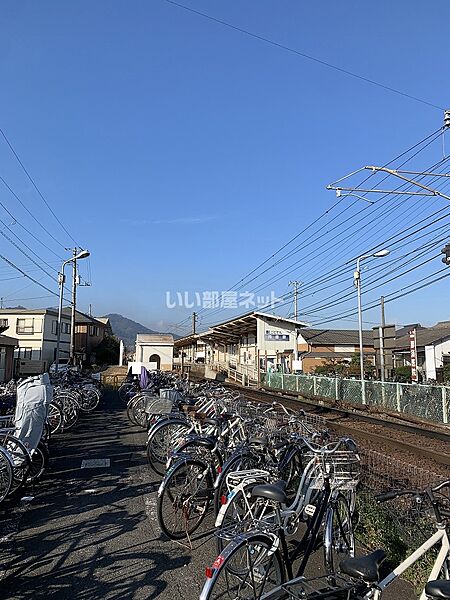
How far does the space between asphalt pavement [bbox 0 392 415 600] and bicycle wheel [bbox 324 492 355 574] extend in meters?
0.25

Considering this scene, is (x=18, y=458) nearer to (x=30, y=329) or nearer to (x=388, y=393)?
(x=388, y=393)

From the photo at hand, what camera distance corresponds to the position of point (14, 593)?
3.02 m

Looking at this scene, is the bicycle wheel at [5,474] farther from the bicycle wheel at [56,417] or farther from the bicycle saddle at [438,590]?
the bicycle wheel at [56,417]

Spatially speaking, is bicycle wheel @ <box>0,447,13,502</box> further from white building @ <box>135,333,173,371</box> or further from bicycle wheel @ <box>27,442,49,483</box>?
white building @ <box>135,333,173,371</box>

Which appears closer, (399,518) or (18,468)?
(399,518)

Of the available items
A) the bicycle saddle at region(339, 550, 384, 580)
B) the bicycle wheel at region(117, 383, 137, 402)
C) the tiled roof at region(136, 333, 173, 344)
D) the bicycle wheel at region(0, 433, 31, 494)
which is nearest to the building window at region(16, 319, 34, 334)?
the tiled roof at region(136, 333, 173, 344)

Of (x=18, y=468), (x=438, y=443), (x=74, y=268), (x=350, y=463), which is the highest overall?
(x=74, y=268)

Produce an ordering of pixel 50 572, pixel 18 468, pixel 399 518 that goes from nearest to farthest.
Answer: pixel 50 572 → pixel 399 518 → pixel 18 468

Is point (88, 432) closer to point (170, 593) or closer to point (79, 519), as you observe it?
point (79, 519)

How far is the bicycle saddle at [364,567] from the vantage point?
207 centimetres

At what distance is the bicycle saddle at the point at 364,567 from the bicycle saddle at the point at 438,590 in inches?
10.0

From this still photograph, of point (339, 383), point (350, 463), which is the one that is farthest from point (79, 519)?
point (339, 383)

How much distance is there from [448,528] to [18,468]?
4.15 m

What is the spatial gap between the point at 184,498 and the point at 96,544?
2.51 ft
